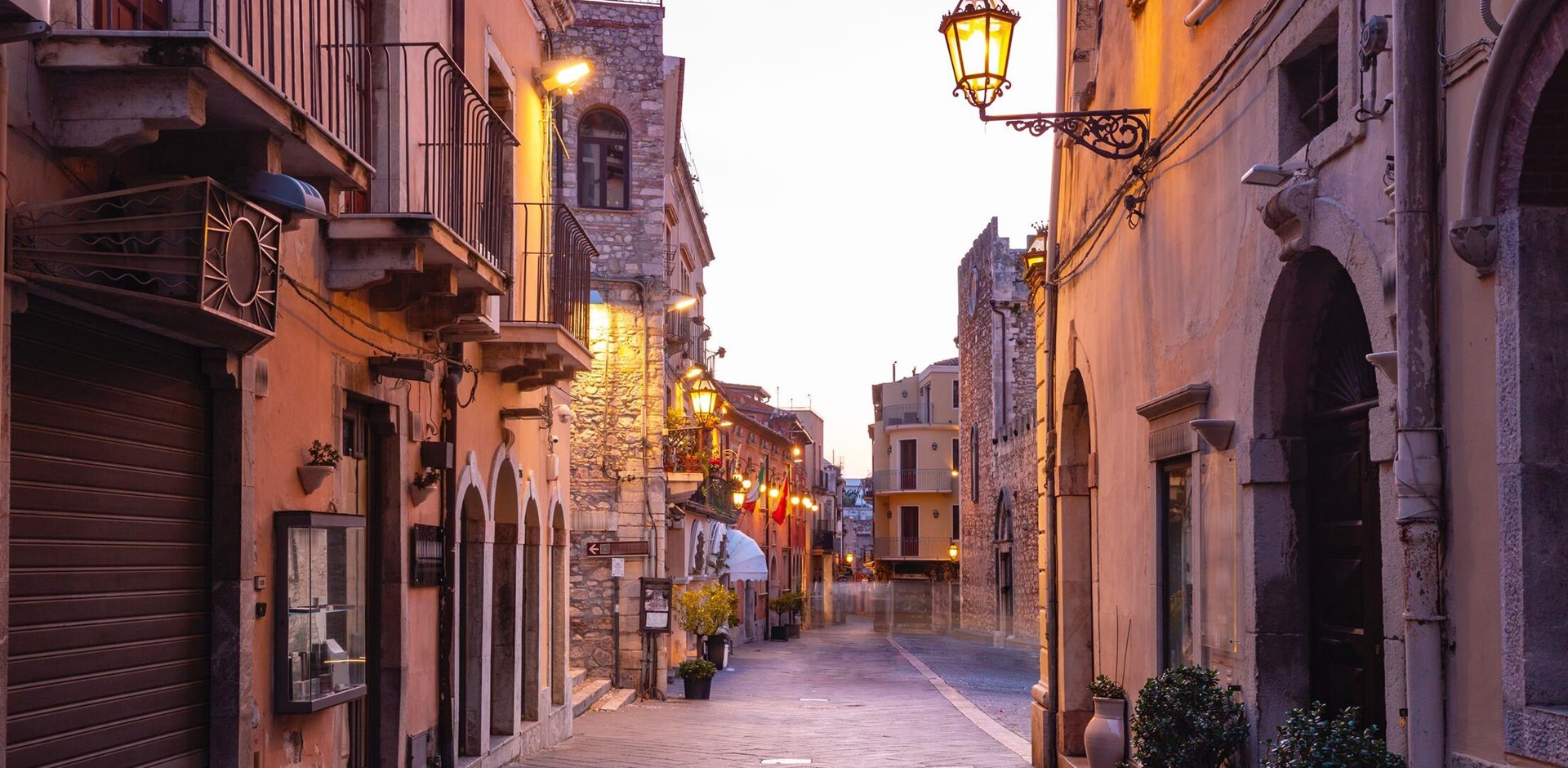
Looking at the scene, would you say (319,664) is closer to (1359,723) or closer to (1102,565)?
(1359,723)

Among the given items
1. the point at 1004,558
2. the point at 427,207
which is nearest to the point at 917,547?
the point at 1004,558

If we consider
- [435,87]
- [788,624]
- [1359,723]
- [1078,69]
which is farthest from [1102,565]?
[788,624]

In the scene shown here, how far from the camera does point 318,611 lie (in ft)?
29.3

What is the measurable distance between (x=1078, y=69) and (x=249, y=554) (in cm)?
894

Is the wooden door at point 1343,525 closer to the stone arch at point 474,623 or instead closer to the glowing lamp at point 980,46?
the glowing lamp at point 980,46

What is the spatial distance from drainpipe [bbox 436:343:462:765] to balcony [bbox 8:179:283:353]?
5484 millimetres

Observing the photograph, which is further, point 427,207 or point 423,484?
point 423,484

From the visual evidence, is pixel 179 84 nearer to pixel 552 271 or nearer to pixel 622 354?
pixel 552 271

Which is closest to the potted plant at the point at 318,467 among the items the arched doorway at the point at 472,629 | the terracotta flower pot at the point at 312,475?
the terracotta flower pot at the point at 312,475

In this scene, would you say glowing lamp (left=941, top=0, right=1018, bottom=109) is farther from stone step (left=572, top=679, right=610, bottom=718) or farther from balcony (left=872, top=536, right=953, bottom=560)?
balcony (left=872, top=536, right=953, bottom=560)

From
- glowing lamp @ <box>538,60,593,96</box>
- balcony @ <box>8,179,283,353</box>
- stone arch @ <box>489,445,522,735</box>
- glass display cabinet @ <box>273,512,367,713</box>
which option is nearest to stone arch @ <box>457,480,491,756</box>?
stone arch @ <box>489,445,522,735</box>

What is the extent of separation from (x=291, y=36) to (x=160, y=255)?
227cm

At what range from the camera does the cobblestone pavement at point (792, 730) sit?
15.6m

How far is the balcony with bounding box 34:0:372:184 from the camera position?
574cm
